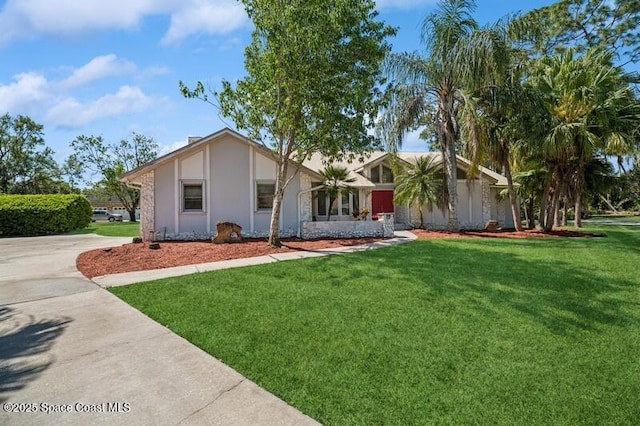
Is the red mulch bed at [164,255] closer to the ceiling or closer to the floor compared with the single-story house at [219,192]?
closer to the floor

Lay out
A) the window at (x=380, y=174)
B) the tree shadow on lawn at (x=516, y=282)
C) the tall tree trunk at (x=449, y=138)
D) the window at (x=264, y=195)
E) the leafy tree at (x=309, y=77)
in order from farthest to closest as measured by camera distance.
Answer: the window at (x=380, y=174)
the tall tree trunk at (x=449, y=138)
the window at (x=264, y=195)
the leafy tree at (x=309, y=77)
the tree shadow on lawn at (x=516, y=282)

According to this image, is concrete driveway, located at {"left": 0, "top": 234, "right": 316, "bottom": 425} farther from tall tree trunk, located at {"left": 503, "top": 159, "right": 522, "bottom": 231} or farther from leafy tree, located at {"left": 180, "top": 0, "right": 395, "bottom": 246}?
tall tree trunk, located at {"left": 503, "top": 159, "right": 522, "bottom": 231}

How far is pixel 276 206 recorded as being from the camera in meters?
13.1

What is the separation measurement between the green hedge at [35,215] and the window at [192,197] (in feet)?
44.0

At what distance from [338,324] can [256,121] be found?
347 inches

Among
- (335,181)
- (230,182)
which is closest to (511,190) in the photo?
(335,181)

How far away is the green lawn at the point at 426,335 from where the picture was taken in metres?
3.45

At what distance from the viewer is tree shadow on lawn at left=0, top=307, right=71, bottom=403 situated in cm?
385

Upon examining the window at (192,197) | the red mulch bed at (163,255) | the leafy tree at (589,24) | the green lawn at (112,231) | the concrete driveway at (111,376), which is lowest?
the concrete driveway at (111,376)

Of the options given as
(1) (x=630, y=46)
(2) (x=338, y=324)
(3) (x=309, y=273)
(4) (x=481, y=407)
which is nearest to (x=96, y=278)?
(3) (x=309, y=273)

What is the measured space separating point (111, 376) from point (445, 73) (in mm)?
15640

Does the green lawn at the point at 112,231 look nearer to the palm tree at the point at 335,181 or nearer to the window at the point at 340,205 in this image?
the window at the point at 340,205

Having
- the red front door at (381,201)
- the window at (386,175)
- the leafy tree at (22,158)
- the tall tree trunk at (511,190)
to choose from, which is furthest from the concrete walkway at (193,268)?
Answer: the leafy tree at (22,158)

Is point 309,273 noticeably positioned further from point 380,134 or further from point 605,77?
point 605,77
